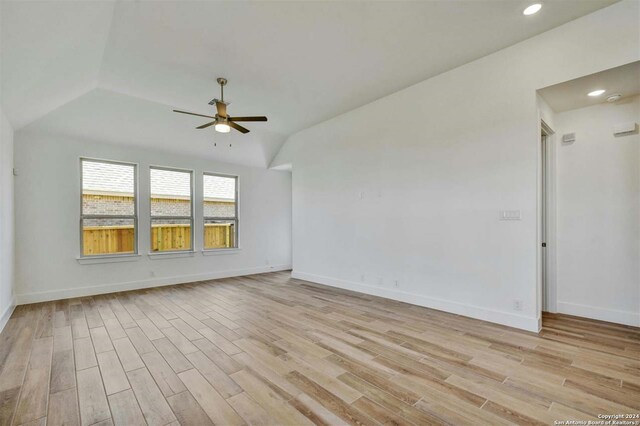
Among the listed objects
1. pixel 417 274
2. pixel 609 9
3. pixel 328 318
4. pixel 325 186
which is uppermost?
Result: pixel 609 9

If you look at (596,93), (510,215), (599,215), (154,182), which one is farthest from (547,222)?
(154,182)

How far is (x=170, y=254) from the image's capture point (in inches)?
234

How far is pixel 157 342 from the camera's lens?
3057mm

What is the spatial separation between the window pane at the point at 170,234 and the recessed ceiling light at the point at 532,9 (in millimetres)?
6393

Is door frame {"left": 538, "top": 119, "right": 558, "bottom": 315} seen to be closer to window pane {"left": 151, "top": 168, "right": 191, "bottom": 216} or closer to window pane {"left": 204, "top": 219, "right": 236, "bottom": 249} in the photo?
window pane {"left": 204, "top": 219, "right": 236, "bottom": 249}

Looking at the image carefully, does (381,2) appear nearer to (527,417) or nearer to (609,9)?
(609,9)

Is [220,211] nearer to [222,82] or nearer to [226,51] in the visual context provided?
A: [222,82]

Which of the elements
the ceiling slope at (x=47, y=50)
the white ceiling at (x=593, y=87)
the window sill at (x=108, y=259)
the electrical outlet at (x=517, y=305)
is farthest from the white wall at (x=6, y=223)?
the white ceiling at (x=593, y=87)

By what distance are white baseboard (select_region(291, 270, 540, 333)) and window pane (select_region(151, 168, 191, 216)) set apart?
11.5 ft

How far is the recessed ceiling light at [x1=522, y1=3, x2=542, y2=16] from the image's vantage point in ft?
8.98

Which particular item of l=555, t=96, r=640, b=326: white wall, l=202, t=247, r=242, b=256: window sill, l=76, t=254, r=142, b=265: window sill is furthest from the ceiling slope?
l=555, t=96, r=640, b=326: white wall

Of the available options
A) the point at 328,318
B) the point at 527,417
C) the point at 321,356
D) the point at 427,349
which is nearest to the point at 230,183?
the point at 328,318

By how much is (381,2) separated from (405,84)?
71.1 inches

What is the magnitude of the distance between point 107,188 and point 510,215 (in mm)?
6561
